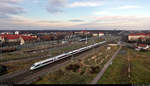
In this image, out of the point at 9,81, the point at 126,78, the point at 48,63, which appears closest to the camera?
the point at 9,81

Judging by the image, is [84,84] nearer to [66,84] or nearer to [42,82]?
[66,84]

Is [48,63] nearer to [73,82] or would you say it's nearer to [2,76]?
[2,76]

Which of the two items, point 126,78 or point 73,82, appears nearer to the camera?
point 73,82

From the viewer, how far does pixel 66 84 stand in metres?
26.3

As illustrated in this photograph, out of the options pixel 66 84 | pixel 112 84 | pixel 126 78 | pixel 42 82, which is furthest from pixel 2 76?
pixel 126 78

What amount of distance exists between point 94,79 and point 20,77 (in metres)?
18.3

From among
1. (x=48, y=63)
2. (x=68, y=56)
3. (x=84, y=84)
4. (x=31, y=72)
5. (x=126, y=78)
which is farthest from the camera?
(x=68, y=56)

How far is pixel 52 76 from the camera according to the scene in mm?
31062

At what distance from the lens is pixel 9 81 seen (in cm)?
2845

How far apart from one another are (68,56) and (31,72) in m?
23.4

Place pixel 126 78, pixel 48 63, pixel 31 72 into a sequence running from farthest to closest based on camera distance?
pixel 48 63 < pixel 31 72 < pixel 126 78

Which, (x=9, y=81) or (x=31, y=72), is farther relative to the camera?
(x=31, y=72)

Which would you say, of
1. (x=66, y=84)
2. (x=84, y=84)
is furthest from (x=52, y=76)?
(x=84, y=84)

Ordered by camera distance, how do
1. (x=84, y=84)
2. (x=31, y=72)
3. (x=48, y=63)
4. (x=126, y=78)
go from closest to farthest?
(x=84, y=84)
(x=126, y=78)
(x=31, y=72)
(x=48, y=63)
